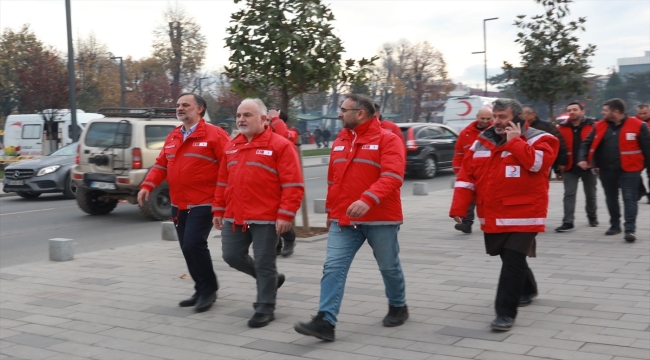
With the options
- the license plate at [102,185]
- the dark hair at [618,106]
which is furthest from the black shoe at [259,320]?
the license plate at [102,185]

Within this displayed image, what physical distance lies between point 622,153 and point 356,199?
5.45 meters

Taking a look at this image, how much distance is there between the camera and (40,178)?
58.4 ft

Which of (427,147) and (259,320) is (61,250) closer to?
(259,320)

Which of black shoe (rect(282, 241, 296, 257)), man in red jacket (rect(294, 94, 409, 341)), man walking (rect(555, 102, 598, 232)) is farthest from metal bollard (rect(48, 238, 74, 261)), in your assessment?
man walking (rect(555, 102, 598, 232))

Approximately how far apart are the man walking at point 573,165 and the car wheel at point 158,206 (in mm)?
6798

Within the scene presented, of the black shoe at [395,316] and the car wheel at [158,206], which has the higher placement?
the car wheel at [158,206]

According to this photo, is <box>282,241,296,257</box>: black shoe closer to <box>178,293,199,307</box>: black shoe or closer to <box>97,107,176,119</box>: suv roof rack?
<box>178,293,199,307</box>: black shoe

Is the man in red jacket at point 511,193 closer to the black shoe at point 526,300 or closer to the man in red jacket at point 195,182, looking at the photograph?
the black shoe at point 526,300

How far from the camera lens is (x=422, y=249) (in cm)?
959

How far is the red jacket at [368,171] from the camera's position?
5492 millimetres

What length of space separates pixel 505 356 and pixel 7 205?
1505 centimetres

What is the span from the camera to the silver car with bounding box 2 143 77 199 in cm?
1780

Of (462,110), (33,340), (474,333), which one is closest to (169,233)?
(33,340)

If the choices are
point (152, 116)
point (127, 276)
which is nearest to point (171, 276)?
point (127, 276)
